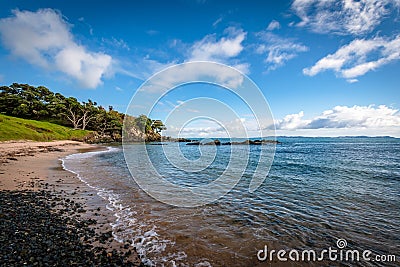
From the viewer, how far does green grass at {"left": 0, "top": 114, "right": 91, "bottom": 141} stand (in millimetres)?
34531

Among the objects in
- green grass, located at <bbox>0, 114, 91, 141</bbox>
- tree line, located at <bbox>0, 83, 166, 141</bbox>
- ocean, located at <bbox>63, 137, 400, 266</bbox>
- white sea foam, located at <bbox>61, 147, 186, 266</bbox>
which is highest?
tree line, located at <bbox>0, 83, 166, 141</bbox>

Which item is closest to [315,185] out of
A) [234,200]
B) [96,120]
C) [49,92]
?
[234,200]

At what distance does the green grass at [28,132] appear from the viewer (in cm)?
3453

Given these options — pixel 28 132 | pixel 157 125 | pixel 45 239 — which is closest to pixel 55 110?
pixel 28 132

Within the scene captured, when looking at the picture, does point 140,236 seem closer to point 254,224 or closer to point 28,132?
point 254,224

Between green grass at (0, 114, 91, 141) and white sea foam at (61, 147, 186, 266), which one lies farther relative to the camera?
green grass at (0, 114, 91, 141)

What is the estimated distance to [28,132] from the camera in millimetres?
39844

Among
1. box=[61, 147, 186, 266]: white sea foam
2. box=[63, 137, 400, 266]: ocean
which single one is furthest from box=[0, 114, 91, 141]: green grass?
box=[61, 147, 186, 266]: white sea foam

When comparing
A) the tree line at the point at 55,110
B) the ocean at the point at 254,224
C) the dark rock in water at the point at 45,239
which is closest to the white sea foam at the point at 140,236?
the ocean at the point at 254,224

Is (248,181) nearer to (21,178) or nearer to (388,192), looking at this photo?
(388,192)

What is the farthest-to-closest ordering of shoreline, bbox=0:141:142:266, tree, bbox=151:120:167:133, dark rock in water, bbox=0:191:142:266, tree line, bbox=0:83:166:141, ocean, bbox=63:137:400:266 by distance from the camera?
1. tree, bbox=151:120:167:133
2. tree line, bbox=0:83:166:141
3. ocean, bbox=63:137:400:266
4. shoreline, bbox=0:141:142:266
5. dark rock in water, bbox=0:191:142:266

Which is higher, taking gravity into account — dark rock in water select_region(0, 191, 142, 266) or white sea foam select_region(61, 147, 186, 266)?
dark rock in water select_region(0, 191, 142, 266)

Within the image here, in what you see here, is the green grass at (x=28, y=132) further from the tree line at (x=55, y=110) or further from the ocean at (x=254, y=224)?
the ocean at (x=254, y=224)

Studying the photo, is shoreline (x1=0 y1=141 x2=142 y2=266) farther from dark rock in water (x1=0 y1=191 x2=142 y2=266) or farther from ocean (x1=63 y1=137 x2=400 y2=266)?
ocean (x1=63 y1=137 x2=400 y2=266)
